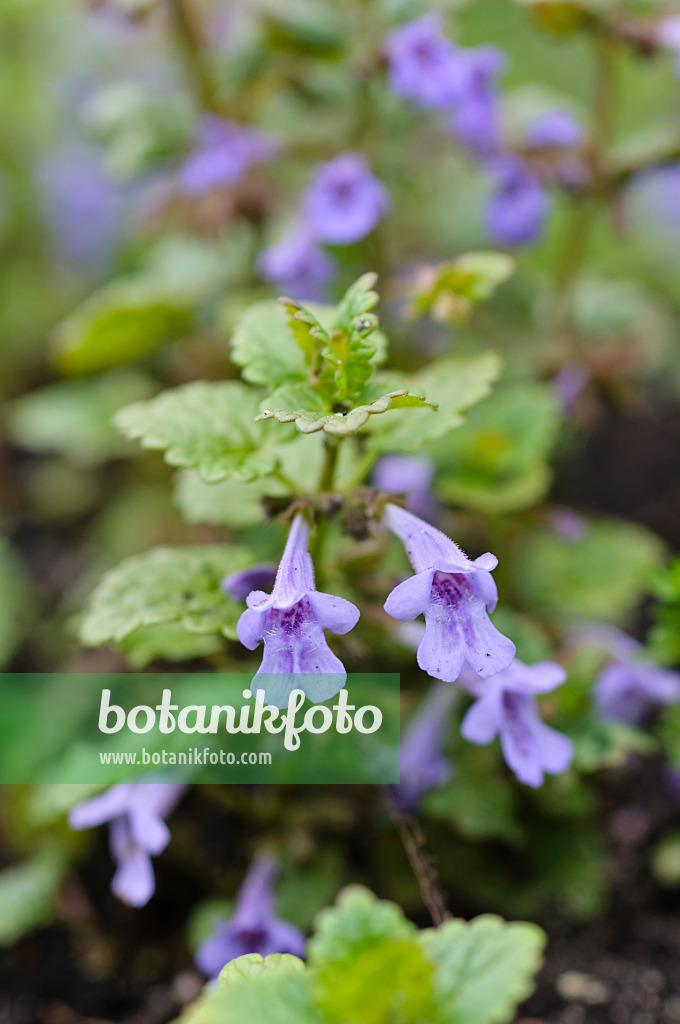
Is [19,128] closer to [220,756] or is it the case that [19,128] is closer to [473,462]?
[473,462]

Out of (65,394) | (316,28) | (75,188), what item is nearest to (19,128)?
(75,188)

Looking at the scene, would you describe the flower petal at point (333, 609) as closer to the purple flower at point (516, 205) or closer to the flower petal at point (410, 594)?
the flower petal at point (410, 594)

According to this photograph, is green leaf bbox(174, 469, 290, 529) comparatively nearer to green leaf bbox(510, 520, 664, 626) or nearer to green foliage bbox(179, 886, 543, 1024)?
green foliage bbox(179, 886, 543, 1024)

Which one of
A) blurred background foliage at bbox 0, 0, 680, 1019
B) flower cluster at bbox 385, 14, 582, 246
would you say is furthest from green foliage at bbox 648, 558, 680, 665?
flower cluster at bbox 385, 14, 582, 246

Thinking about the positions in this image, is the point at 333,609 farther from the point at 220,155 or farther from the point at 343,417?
the point at 220,155

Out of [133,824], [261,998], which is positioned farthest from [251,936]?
[261,998]

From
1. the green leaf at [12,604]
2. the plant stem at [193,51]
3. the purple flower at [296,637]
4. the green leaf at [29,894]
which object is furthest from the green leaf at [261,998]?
the plant stem at [193,51]
